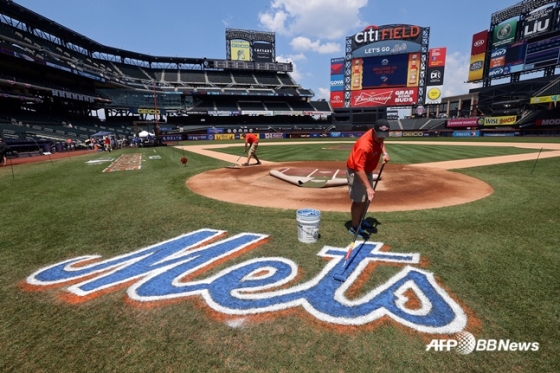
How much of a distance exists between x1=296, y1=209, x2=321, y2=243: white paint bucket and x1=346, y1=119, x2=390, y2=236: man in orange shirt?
28.7 inches

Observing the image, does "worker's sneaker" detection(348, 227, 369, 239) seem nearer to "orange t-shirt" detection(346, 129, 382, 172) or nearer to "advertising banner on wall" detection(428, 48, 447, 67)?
"orange t-shirt" detection(346, 129, 382, 172)

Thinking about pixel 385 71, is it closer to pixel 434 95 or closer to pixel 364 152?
pixel 434 95

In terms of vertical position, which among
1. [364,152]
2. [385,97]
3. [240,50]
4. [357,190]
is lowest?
[357,190]

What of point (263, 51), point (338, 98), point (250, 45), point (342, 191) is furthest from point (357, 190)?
point (263, 51)

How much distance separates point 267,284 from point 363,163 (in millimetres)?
2671

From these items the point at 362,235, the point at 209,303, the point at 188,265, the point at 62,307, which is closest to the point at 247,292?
the point at 209,303

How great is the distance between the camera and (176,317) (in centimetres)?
296

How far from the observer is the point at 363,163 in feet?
15.7

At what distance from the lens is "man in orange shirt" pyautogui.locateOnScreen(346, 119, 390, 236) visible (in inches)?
181

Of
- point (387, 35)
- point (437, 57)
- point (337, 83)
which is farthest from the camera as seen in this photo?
point (337, 83)

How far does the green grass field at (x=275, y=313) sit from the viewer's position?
2.40 meters

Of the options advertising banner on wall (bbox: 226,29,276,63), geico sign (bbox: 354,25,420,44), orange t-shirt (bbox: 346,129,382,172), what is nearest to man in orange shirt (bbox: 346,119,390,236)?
orange t-shirt (bbox: 346,129,382,172)

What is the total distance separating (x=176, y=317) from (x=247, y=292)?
853 millimetres

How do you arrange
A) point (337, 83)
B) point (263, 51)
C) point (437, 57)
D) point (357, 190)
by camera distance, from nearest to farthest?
point (357, 190) → point (437, 57) → point (337, 83) → point (263, 51)
